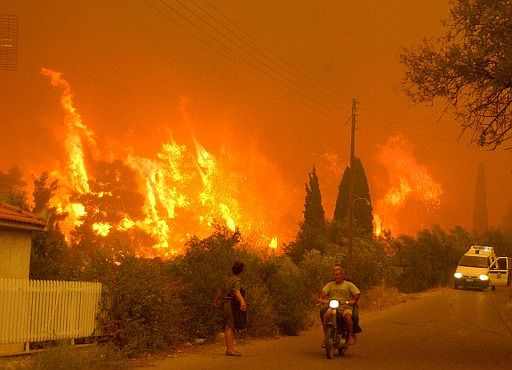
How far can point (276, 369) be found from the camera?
13.0m

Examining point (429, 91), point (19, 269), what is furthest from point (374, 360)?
point (19, 269)

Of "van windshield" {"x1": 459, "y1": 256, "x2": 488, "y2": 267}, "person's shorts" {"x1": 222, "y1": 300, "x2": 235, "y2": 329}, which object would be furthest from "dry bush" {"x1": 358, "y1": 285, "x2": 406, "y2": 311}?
"person's shorts" {"x1": 222, "y1": 300, "x2": 235, "y2": 329}

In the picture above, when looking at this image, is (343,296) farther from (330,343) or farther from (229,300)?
(229,300)

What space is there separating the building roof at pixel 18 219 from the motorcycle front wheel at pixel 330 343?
6871 millimetres

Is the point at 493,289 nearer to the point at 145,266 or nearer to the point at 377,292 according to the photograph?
the point at 377,292

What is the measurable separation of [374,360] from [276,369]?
2.47m

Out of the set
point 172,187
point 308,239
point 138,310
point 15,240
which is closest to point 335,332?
point 138,310

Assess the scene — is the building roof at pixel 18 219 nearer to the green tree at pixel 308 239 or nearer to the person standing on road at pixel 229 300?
the person standing on road at pixel 229 300

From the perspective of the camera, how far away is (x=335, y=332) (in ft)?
49.3

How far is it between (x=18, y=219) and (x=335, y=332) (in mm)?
7089

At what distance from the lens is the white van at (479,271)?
45.0 m

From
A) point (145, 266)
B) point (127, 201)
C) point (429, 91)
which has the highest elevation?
point (127, 201)

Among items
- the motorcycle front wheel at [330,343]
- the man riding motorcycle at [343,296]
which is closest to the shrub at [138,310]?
the man riding motorcycle at [343,296]

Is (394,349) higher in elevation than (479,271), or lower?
lower
